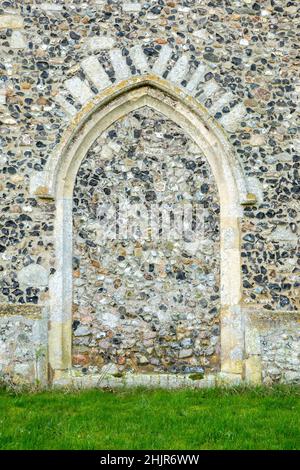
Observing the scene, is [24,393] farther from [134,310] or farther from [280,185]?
[280,185]

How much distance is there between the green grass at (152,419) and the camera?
230 inches

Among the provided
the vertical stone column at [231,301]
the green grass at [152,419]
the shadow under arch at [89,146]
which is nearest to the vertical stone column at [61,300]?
the shadow under arch at [89,146]

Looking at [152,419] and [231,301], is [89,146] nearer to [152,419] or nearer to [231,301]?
[231,301]

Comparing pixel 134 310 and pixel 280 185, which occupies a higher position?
pixel 280 185

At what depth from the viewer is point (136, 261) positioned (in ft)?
29.6

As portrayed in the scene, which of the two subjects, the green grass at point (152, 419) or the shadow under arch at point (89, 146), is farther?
the shadow under arch at point (89, 146)

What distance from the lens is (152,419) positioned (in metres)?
6.59

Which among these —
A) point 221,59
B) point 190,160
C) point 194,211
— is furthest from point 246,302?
point 221,59

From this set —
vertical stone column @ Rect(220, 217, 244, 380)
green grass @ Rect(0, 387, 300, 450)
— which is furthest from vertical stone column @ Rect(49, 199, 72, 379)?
vertical stone column @ Rect(220, 217, 244, 380)

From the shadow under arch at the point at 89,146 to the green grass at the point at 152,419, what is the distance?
2.65ft

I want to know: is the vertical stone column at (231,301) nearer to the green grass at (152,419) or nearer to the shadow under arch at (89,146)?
the shadow under arch at (89,146)

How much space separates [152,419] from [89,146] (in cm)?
418

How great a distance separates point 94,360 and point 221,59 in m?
4.61

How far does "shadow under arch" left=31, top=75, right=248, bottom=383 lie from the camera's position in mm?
8727
